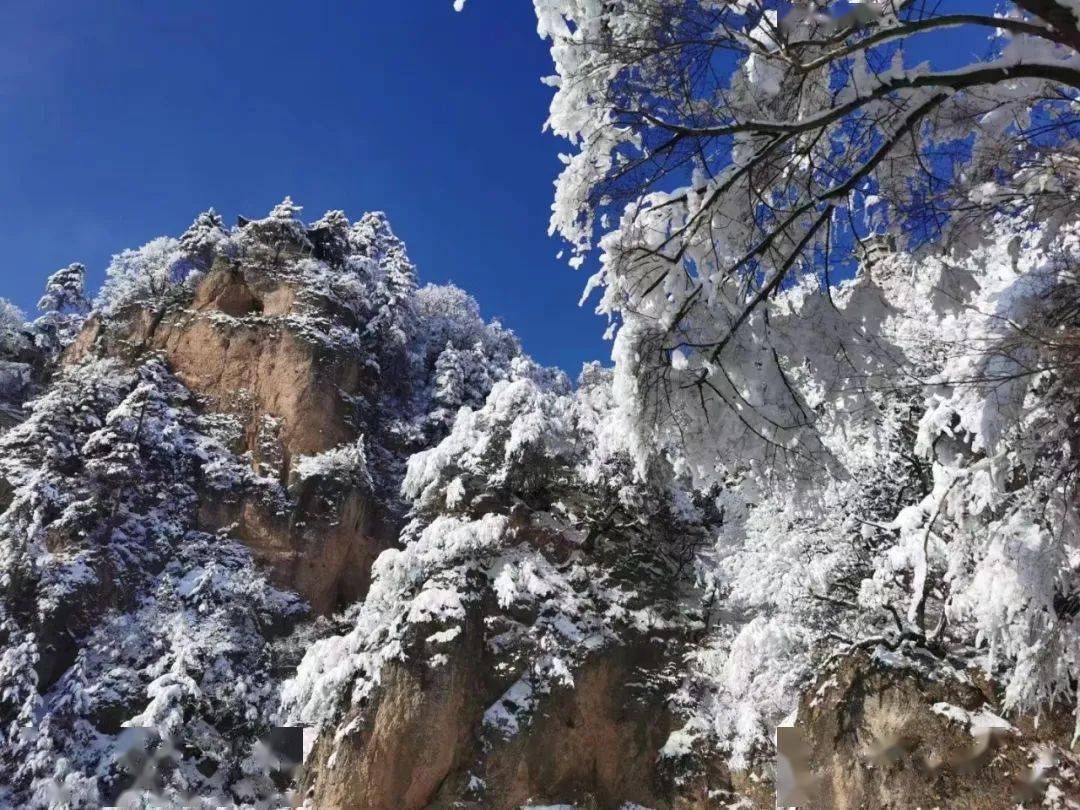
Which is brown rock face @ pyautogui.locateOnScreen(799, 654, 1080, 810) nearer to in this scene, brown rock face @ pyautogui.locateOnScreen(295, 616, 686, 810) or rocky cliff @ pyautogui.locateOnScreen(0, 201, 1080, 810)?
rocky cliff @ pyautogui.locateOnScreen(0, 201, 1080, 810)

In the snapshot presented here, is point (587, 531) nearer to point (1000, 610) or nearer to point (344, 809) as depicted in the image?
point (344, 809)

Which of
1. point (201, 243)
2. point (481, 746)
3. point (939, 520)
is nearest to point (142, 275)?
point (201, 243)

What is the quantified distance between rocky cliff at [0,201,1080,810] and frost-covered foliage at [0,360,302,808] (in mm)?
60

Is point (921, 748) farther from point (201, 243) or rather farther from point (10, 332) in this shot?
point (10, 332)

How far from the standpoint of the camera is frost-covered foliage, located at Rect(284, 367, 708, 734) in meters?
11.8

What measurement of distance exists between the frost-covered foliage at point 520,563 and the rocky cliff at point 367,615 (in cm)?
6

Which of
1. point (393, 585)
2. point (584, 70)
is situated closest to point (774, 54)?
point (584, 70)

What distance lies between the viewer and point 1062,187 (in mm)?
3863

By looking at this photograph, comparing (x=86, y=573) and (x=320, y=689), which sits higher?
(x=86, y=573)

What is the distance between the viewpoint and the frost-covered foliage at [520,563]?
464 inches

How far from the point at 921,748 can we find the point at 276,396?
62.7 feet

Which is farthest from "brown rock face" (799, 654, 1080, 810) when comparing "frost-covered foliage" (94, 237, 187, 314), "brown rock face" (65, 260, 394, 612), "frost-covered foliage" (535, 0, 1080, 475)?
"frost-covered foliage" (94, 237, 187, 314)

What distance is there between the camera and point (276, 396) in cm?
2159

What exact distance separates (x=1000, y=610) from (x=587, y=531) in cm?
952
